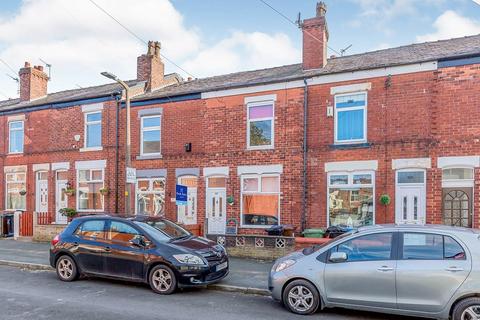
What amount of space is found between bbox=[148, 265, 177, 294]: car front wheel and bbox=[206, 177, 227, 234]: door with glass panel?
269 inches

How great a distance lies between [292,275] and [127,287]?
3.87 metres

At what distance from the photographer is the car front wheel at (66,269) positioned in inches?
364

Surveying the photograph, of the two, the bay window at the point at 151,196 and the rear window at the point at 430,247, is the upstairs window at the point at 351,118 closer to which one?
the rear window at the point at 430,247

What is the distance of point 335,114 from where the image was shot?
13555 mm

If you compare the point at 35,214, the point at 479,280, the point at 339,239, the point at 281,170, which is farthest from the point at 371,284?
the point at 35,214

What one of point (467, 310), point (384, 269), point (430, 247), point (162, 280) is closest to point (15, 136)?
point (162, 280)

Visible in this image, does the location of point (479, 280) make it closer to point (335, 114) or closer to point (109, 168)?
point (335, 114)

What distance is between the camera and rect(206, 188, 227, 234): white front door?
15094 millimetres

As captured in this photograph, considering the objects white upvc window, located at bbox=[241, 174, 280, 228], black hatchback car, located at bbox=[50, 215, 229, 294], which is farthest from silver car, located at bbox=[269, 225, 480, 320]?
white upvc window, located at bbox=[241, 174, 280, 228]

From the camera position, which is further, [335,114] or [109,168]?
[109,168]

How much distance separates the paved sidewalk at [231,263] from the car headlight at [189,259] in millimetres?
999

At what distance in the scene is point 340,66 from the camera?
559 inches

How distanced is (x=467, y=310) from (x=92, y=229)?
7.58 meters

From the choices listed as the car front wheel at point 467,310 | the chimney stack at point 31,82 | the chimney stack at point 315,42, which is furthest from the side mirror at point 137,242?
the chimney stack at point 31,82
